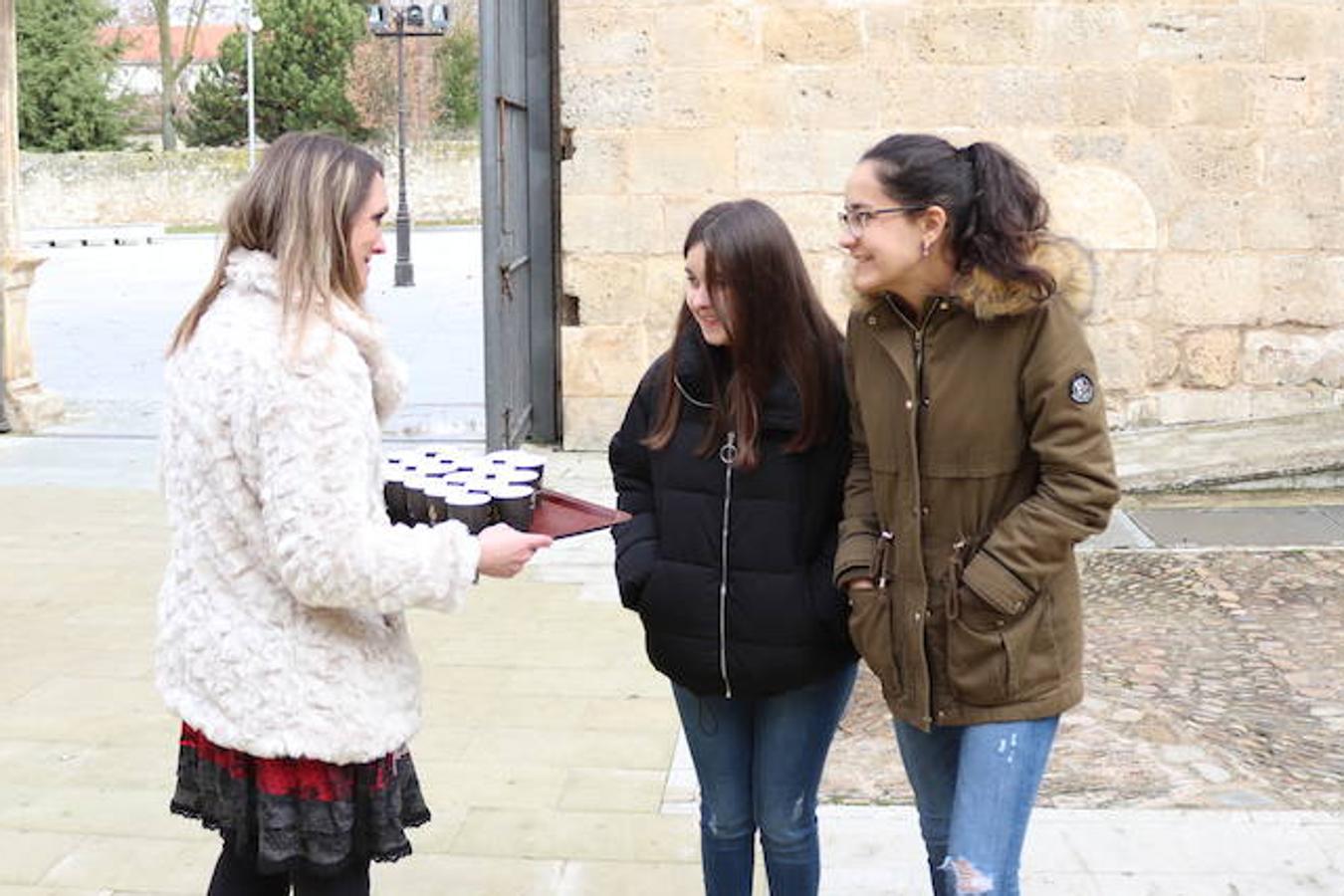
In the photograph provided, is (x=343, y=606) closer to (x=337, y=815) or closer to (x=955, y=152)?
(x=337, y=815)

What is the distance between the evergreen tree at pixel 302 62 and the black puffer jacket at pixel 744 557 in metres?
48.6

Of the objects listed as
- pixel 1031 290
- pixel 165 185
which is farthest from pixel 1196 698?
pixel 165 185

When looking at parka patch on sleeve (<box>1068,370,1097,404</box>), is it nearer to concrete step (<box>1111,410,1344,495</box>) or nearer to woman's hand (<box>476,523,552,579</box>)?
woman's hand (<box>476,523,552,579</box>)

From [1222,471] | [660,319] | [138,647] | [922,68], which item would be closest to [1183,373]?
[1222,471]

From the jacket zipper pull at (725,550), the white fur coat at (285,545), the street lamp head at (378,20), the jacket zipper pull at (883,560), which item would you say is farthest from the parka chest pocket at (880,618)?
the street lamp head at (378,20)

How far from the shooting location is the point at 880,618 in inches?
120

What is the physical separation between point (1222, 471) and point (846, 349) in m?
6.14

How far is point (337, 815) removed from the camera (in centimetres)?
287

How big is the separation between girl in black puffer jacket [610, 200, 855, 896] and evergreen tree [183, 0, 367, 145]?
48609mm

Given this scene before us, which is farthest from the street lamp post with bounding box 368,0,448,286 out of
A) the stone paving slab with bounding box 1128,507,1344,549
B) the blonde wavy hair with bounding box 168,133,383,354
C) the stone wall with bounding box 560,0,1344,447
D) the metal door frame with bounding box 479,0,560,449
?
the blonde wavy hair with bounding box 168,133,383,354

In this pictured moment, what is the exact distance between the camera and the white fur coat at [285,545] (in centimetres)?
267

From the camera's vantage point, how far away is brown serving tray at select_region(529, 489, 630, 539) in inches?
119

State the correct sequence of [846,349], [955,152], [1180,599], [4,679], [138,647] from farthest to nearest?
[1180,599] → [138,647] → [4,679] → [846,349] → [955,152]

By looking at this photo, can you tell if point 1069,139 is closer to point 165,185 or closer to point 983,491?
point 983,491
